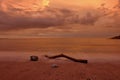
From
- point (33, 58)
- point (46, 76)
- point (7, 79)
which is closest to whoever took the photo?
point (7, 79)

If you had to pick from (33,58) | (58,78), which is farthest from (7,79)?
(33,58)

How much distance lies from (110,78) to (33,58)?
29.1 ft

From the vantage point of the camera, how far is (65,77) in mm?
11484

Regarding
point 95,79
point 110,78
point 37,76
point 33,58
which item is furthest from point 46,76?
point 33,58

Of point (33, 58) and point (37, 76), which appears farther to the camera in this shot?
point (33, 58)

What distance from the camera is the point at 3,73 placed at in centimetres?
1243

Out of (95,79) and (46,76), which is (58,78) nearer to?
(46,76)

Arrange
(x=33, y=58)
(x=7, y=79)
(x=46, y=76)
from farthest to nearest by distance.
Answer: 1. (x=33, y=58)
2. (x=46, y=76)
3. (x=7, y=79)

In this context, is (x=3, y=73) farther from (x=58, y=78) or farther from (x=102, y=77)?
(x=102, y=77)

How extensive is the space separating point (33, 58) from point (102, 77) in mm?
8507

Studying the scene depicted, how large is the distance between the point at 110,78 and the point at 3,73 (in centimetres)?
637

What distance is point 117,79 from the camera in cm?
1135

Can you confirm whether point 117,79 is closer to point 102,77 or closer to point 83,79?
point 102,77

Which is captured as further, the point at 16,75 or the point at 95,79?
the point at 16,75
